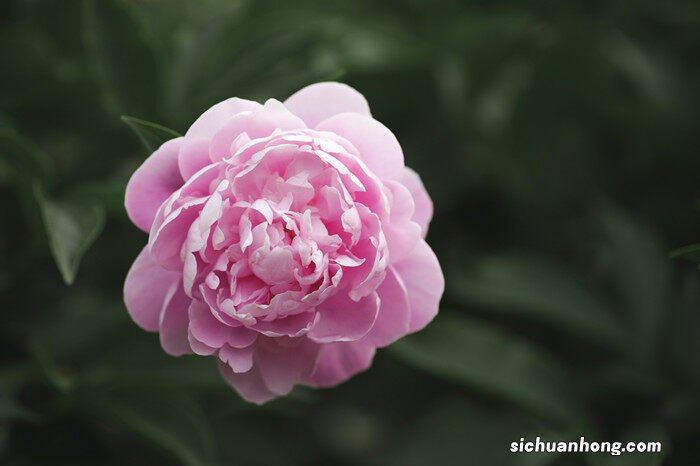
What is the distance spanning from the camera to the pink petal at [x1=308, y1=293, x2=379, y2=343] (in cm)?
54

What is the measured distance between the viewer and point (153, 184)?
1.81ft

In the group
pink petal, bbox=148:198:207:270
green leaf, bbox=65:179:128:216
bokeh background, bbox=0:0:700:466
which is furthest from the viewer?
bokeh background, bbox=0:0:700:466

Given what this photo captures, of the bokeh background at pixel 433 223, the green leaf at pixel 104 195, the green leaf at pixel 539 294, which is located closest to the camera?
the green leaf at pixel 104 195

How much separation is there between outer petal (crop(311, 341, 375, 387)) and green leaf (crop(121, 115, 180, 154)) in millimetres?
192

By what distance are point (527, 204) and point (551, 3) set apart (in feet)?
1.06

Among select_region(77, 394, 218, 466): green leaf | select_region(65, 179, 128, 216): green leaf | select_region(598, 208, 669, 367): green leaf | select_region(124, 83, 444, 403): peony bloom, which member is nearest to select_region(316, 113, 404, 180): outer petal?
select_region(124, 83, 444, 403): peony bloom

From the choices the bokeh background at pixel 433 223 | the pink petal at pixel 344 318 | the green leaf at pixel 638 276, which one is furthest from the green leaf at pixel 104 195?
the green leaf at pixel 638 276

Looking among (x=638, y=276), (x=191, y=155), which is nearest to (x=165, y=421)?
(x=191, y=155)

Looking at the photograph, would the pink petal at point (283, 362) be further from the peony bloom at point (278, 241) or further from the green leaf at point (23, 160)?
the green leaf at point (23, 160)

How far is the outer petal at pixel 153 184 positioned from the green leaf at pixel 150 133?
19 mm

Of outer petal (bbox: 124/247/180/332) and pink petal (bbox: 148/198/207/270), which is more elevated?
pink petal (bbox: 148/198/207/270)

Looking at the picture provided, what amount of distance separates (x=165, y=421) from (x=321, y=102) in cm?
34

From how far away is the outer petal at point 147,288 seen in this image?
55cm

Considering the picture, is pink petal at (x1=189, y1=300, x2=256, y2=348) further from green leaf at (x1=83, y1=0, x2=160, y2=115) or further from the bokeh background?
green leaf at (x1=83, y1=0, x2=160, y2=115)
